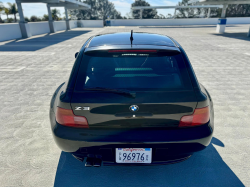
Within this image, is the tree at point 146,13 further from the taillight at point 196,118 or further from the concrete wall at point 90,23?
the taillight at point 196,118

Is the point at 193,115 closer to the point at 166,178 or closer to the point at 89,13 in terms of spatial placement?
the point at 166,178

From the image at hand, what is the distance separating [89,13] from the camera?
77062 millimetres

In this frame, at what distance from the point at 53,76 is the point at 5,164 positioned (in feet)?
14.6

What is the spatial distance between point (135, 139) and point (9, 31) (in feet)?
66.8

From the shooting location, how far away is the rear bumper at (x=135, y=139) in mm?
1887

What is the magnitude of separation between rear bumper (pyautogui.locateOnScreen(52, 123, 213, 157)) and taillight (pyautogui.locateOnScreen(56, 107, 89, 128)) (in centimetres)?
5

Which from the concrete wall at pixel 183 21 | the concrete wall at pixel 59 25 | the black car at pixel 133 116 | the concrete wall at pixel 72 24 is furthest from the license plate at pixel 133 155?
the concrete wall at pixel 183 21

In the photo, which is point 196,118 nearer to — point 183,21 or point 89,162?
point 89,162

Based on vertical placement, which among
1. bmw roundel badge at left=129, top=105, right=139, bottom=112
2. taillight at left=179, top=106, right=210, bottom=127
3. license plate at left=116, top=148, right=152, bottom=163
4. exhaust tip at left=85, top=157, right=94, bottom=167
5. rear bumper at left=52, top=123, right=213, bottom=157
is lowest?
exhaust tip at left=85, top=157, right=94, bottom=167

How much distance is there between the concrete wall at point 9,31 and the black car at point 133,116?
18.8 metres

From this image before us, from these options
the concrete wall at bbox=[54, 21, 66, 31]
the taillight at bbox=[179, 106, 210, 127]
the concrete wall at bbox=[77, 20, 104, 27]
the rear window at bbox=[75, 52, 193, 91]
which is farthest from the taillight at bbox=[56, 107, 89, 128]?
the concrete wall at bbox=[77, 20, 104, 27]

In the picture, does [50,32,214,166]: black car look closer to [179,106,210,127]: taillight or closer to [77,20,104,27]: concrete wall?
[179,106,210,127]: taillight

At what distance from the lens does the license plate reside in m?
1.94

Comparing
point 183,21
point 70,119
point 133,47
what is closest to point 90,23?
point 183,21
